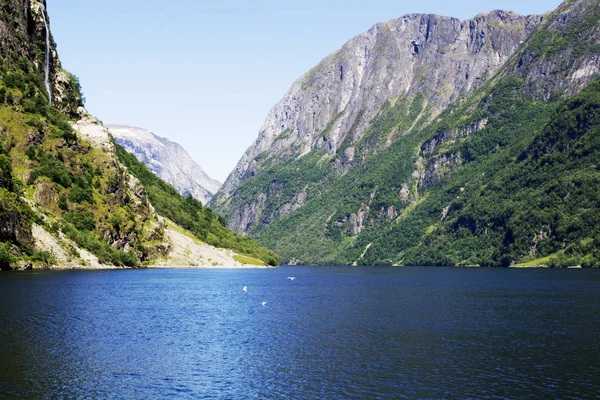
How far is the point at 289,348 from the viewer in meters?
67.3

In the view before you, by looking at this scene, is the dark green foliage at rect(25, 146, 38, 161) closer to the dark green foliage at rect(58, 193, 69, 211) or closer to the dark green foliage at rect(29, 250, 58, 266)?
the dark green foliage at rect(58, 193, 69, 211)

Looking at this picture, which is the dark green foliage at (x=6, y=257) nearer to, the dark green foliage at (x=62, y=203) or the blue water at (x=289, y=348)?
the blue water at (x=289, y=348)

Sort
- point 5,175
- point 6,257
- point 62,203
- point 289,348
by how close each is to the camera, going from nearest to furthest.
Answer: point 289,348 → point 6,257 → point 5,175 → point 62,203

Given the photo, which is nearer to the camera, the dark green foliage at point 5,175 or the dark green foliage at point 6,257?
the dark green foliage at point 6,257

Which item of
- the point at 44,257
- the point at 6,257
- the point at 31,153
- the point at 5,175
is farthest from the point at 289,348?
the point at 31,153

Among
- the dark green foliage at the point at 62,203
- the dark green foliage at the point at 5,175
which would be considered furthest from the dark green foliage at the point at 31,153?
the dark green foliage at the point at 5,175

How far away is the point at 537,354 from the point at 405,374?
60.2 feet

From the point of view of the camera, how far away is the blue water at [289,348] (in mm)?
49375

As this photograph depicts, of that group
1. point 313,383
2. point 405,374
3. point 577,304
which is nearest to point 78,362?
point 313,383

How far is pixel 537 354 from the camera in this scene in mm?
63250

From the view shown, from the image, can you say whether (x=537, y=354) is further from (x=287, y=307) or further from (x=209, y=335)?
(x=287, y=307)

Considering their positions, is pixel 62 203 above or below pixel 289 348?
above

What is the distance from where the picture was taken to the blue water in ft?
162

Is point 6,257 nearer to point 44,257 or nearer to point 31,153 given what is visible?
point 44,257
